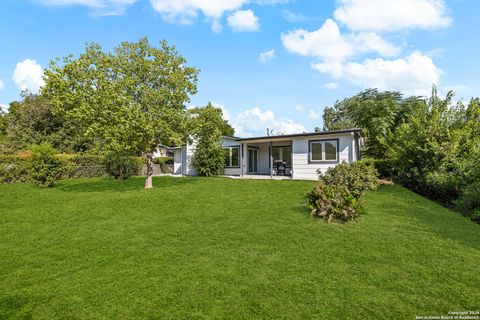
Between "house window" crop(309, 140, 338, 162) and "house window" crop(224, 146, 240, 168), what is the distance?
619cm

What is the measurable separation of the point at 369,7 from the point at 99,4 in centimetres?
1016

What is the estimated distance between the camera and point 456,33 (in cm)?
971

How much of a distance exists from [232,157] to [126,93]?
9.76m

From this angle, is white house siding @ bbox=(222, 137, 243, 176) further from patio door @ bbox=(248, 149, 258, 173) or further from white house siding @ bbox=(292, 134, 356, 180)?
white house siding @ bbox=(292, 134, 356, 180)

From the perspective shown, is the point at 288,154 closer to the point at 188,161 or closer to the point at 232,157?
the point at 232,157

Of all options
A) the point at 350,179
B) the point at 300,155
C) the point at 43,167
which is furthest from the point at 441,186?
the point at 43,167

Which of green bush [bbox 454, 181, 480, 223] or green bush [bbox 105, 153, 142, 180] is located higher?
green bush [bbox 105, 153, 142, 180]

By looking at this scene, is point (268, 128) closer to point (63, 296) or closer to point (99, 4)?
point (99, 4)

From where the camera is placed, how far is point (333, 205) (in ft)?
23.2

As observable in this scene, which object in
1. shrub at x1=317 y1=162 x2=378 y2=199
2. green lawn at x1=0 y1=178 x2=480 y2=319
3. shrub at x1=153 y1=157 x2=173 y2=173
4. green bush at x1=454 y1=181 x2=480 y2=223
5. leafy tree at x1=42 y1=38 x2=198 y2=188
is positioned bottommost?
green lawn at x1=0 y1=178 x2=480 y2=319

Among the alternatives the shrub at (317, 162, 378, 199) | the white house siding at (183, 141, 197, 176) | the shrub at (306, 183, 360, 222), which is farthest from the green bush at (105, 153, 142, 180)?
the shrub at (306, 183, 360, 222)

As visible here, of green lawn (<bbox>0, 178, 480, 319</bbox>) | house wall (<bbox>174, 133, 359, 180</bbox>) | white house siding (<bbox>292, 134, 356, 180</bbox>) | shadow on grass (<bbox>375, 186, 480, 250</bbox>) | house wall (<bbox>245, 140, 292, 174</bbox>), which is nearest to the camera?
green lawn (<bbox>0, 178, 480, 319</bbox>)

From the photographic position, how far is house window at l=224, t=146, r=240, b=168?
2031cm

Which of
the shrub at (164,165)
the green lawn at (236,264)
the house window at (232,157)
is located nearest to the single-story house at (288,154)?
the house window at (232,157)
